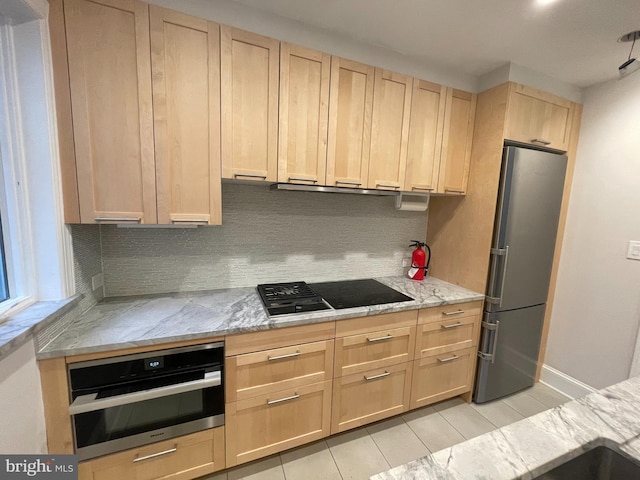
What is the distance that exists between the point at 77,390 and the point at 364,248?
1889 mm

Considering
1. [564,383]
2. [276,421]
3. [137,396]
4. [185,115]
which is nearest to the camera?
[137,396]

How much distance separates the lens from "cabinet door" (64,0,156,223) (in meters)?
1.16

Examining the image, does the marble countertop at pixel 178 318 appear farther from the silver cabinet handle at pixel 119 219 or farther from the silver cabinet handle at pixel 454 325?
the silver cabinet handle at pixel 119 219

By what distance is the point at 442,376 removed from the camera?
191 cm

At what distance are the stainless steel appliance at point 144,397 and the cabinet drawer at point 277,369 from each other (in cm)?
8

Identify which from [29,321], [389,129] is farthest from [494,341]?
[29,321]

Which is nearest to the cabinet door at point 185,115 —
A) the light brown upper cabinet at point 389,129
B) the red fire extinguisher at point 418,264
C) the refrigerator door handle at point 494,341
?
the light brown upper cabinet at point 389,129

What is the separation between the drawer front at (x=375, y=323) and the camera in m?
1.52

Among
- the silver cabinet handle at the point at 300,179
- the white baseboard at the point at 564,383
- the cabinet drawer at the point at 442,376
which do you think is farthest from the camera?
the white baseboard at the point at 564,383

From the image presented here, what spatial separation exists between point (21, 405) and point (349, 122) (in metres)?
1.99

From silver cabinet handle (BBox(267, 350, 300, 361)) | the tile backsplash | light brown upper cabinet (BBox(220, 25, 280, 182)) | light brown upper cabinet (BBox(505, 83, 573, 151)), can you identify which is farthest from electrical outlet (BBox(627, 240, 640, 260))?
light brown upper cabinet (BBox(220, 25, 280, 182))

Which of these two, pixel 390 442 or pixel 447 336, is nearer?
pixel 390 442

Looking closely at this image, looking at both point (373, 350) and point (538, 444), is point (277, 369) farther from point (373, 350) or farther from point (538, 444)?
point (538, 444)

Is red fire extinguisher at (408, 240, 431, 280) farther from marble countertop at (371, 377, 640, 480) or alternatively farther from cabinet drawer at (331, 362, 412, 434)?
marble countertop at (371, 377, 640, 480)
